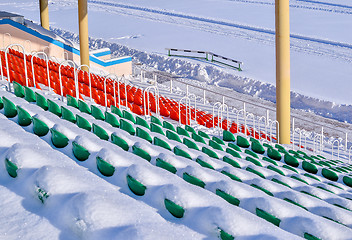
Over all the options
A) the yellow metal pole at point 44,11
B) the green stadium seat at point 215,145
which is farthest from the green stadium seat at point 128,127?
the yellow metal pole at point 44,11

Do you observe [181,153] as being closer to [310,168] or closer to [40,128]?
[40,128]

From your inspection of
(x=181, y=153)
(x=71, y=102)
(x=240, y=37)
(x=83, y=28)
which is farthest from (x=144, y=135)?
(x=240, y=37)

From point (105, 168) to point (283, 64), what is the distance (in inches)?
328

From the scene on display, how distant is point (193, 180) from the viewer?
15.0 feet

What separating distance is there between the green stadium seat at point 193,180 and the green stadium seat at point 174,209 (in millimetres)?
1009

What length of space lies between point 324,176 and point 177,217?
17.7ft

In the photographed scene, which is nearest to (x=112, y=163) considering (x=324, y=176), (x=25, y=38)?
(x=324, y=176)

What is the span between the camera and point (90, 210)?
2963mm

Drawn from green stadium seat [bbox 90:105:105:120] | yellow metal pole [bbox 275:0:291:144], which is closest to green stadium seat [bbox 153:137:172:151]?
green stadium seat [bbox 90:105:105:120]

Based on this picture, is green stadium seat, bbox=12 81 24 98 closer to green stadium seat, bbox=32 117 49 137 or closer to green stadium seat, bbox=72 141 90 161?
green stadium seat, bbox=32 117 49 137

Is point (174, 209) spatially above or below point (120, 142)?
above

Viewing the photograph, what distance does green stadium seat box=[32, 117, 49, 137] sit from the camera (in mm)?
4965

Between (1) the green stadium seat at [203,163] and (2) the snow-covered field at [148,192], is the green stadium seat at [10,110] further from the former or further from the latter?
(1) the green stadium seat at [203,163]

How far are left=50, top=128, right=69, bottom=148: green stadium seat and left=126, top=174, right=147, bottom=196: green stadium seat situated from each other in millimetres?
1092
